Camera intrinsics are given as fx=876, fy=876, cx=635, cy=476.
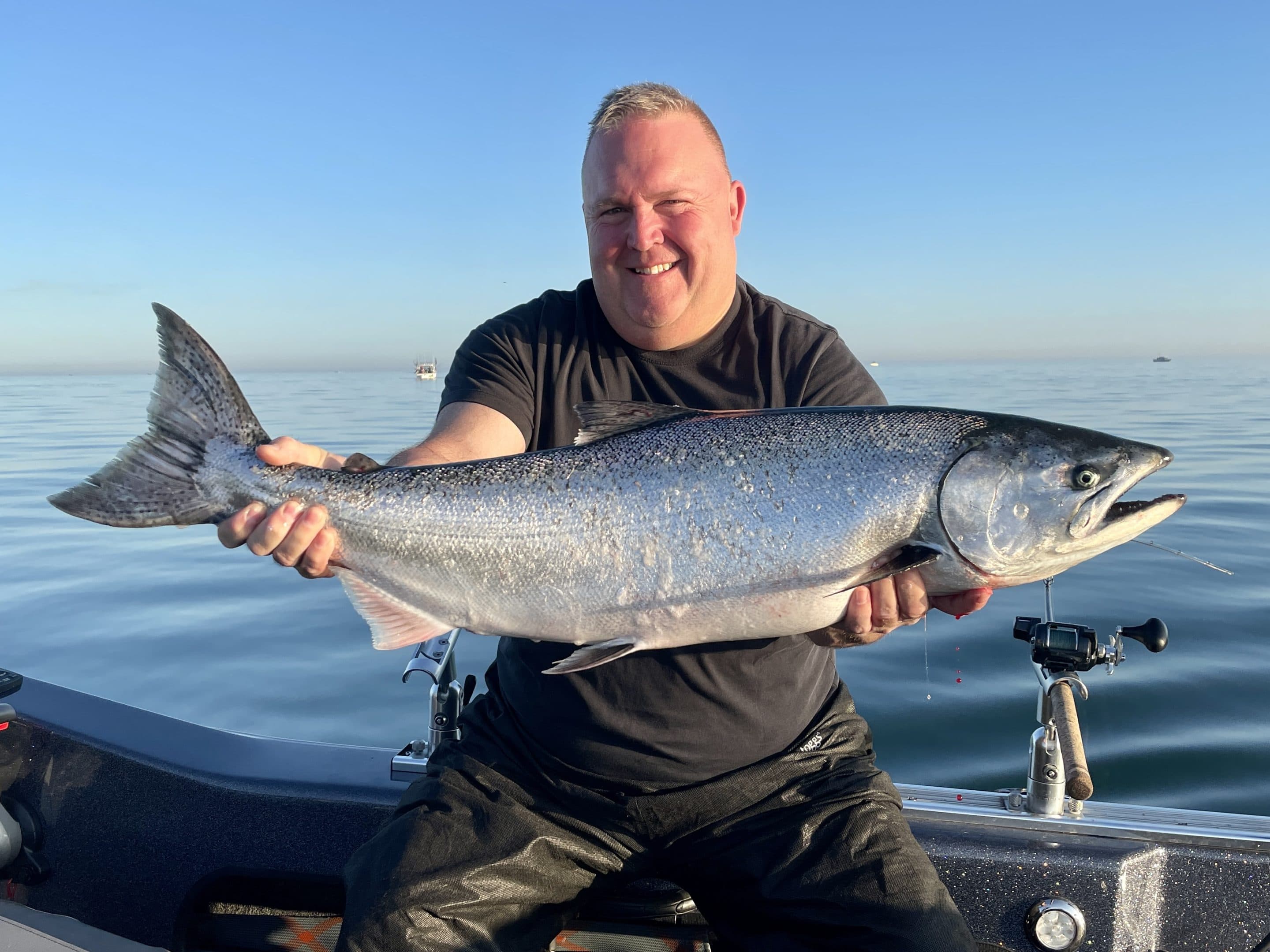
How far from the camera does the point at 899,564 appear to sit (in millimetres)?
2789

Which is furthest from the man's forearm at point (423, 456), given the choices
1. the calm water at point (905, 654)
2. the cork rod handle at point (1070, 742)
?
the calm water at point (905, 654)

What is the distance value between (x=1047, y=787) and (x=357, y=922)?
2.44 metres

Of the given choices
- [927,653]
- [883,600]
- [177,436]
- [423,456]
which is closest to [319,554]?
[423,456]

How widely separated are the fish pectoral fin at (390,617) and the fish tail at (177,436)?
1.68 ft

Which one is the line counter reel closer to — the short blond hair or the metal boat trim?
the metal boat trim

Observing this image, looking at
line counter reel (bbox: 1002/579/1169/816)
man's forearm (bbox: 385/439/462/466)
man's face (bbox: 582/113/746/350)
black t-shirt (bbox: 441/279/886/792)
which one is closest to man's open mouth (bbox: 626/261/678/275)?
man's face (bbox: 582/113/746/350)

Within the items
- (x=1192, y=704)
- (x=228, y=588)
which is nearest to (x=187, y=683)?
(x=228, y=588)

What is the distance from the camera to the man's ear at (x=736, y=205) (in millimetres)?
3805

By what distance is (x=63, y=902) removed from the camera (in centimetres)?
367

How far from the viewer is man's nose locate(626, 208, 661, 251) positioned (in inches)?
136

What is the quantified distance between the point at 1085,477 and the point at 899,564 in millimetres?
653

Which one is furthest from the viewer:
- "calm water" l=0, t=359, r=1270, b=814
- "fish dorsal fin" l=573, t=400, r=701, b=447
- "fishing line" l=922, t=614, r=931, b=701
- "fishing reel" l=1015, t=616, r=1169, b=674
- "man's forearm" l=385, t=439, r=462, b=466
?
"fishing line" l=922, t=614, r=931, b=701

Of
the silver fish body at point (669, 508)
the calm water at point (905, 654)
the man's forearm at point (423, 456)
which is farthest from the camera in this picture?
the calm water at point (905, 654)

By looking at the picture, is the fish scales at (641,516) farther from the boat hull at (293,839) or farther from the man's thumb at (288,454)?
the boat hull at (293,839)
